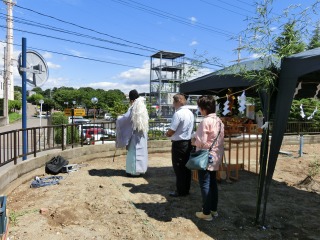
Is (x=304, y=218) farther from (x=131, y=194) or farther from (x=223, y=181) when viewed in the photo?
(x=131, y=194)

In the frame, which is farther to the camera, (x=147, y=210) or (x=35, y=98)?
(x=35, y=98)

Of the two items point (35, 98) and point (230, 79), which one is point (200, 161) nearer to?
point (230, 79)

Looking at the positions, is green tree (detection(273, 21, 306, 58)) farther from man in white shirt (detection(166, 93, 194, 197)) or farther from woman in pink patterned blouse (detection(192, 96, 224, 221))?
man in white shirt (detection(166, 93, 194, 197))

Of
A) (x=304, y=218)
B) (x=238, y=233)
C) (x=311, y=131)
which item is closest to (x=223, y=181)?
(x=304, y=218)

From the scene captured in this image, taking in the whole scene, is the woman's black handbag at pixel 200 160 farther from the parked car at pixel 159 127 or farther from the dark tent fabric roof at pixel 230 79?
the parked car at pixel 159 127

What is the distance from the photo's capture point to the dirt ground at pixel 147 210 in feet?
11.3

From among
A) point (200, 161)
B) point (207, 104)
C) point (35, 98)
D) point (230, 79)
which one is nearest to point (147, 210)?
point (200, 161)

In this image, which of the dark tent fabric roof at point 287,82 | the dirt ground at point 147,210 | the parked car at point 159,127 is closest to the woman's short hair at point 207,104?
the dark tent fabric roof at point 287,82

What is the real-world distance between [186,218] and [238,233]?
2.35 ft

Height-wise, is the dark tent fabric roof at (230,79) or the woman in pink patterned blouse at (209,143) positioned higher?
the dark tent fabric roof at (230,79)

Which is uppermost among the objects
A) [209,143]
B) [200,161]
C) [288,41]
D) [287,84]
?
[288,41]

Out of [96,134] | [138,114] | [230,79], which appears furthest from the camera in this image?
[96,134]

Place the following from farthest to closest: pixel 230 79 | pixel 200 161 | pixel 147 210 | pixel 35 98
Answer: pixel 35 98 → pixel 230 79 → pixel 147 210 → pixel 200 161

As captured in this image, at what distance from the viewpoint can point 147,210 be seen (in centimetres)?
413
